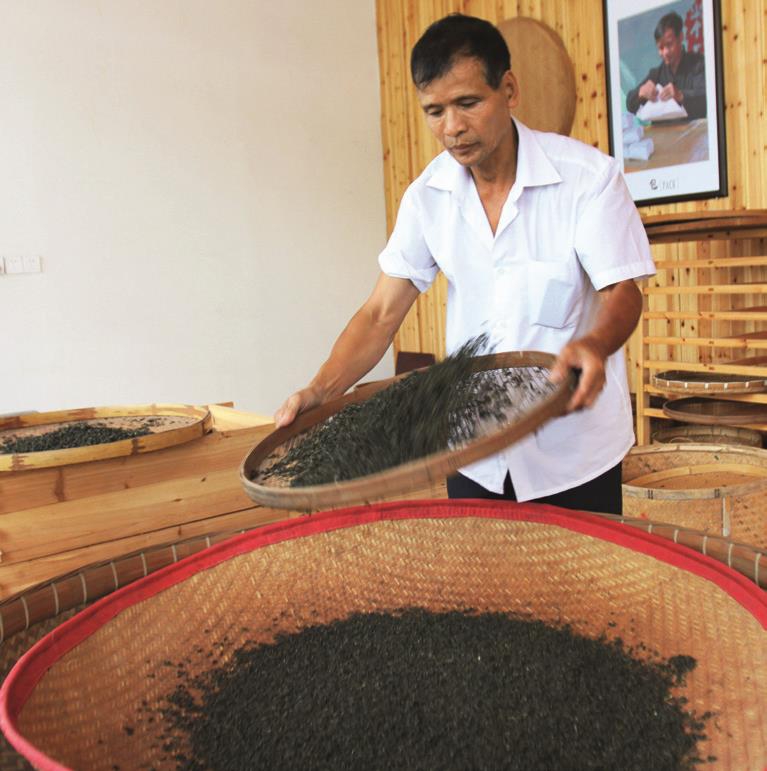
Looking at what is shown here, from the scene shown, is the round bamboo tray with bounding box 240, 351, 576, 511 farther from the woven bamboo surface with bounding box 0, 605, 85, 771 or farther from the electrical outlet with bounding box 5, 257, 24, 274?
the electrical outlet with bounding box 5, 257, 24, 274

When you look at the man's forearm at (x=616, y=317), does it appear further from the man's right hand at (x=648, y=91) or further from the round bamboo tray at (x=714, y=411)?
the man's right hand at (x=648, y=91)

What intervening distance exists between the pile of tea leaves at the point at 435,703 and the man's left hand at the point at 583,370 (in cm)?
37

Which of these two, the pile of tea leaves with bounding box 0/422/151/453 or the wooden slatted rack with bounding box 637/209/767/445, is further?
the wooden slatted rack with bounding box 637/209/767/445

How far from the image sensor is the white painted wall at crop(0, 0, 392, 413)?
480 centimetres

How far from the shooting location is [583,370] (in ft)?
3.63

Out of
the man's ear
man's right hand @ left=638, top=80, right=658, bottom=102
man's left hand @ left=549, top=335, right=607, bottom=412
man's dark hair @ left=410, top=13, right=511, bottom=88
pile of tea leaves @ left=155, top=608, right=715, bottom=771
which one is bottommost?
pile of tea leaves @ left=155, top=608, right=715, bottom=771

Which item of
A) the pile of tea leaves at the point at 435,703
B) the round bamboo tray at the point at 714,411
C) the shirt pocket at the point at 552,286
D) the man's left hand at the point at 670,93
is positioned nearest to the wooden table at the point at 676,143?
the man's left hand at the point at 670,93

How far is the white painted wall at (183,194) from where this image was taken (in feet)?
15.8

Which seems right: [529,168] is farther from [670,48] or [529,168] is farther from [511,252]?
[670,48]

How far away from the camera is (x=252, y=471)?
3.83 ft

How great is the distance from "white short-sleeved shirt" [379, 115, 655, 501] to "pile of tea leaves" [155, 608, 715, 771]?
0.44 meters

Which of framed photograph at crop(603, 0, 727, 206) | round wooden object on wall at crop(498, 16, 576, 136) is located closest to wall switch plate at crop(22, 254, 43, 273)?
round wooden object on wall at crop(498, 16, 576, 136)

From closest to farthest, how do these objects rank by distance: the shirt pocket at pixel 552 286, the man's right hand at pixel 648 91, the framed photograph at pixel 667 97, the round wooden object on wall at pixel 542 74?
the shirt pocket at pixel 552 286 → the framed photograph at pixel 667 97 → the man's right hand at pixel 648 91 → the round wooden object on wall at pixel 542 74

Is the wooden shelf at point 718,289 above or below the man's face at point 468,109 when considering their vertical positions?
below
